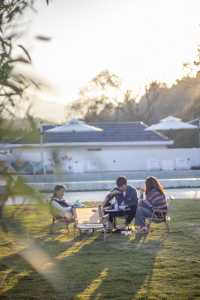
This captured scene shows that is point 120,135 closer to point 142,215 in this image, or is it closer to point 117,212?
point 117,212

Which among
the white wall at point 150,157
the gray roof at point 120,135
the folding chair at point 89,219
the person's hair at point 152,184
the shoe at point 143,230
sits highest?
the gray roof at point 120,135

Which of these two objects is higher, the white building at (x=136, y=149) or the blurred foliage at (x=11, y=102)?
the white building at (x=136, y=149)

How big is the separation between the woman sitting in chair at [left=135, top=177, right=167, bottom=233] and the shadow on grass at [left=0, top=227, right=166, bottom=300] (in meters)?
0.84

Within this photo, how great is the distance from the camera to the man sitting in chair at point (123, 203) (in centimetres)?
1171

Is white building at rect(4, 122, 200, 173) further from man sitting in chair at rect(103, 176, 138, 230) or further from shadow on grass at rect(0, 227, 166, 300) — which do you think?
shadow on grass at rect(0, 227, 166, 300)

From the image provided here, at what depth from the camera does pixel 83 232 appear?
1128 cm

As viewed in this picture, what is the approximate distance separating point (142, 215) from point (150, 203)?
28 cm

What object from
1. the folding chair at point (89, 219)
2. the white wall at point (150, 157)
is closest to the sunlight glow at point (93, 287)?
the folding chair at point (89, 219)

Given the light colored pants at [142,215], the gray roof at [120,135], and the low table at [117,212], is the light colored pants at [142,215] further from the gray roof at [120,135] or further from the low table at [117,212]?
the gray roof at [120,135]

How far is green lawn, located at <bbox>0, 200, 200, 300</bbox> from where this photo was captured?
6477 millimetres

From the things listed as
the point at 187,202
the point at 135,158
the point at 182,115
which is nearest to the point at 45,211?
the point at 187,202

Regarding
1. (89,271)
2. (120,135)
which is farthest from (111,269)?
(120,135)

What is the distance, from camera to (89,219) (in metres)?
11.1

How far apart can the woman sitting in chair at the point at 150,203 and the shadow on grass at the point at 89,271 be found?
842mm
